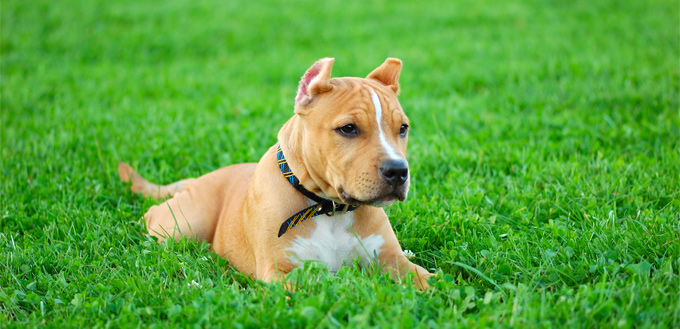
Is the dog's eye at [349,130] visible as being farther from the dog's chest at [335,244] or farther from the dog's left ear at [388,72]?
the dog's left ear at [388,72]

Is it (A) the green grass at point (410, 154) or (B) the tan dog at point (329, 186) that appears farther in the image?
(B) the tan dog at point (329, 186)

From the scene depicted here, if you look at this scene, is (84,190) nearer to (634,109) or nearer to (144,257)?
(144,257)

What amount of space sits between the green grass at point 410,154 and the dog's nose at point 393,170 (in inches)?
23.2

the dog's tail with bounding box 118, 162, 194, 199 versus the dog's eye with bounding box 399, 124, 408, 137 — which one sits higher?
the dog's eye with bounding box 399, 124, 408, 137

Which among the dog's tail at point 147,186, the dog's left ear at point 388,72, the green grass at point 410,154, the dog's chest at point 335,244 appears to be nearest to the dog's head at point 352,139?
the dog's chest at point 335,244

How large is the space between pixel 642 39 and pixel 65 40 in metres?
10.4

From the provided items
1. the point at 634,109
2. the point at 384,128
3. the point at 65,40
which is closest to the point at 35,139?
the point at 384,128

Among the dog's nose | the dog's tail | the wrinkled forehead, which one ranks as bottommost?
the dog's tail

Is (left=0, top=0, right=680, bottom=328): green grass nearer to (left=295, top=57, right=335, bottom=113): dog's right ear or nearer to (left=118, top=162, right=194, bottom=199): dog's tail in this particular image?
(left=118, top=162, right=194, bottom=199): dog's tail

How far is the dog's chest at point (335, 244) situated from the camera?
3.80 meters

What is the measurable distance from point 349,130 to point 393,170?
1.31ft

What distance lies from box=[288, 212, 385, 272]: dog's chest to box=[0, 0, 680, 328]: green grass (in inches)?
14.0

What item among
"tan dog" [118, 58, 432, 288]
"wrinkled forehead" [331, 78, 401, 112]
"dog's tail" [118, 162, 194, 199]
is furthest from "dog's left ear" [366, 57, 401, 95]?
"dog's tail" [118, 162, 194, 199]

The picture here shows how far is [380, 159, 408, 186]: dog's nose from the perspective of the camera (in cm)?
332
